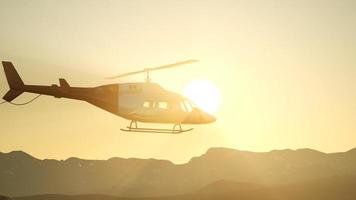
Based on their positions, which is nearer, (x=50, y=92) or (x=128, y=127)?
(x=128, y=127)

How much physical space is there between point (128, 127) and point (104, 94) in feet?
16.4

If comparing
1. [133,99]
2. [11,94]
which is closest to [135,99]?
[133,99]

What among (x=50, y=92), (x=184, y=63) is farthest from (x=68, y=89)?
(x=184, y=63)

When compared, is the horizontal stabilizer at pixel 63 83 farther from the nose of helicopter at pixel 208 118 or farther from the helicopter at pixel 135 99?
the nose of helicopter at pixel 208 118

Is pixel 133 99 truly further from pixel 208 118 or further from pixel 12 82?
pixel 12 82

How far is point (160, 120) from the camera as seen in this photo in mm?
47281

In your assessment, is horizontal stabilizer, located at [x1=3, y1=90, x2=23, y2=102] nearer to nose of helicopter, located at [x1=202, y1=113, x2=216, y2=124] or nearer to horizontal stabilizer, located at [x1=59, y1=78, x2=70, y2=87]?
horizontal stabilizer, located at [x1=59, y1=78, x2=70, y2=87]

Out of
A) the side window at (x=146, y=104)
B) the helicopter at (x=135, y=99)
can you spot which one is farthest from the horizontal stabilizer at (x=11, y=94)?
the side window at (x=146, y=104)

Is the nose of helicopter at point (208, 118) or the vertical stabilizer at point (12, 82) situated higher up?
the vertical stabilizer at point (12, 82)

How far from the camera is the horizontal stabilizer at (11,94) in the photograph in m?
49.7

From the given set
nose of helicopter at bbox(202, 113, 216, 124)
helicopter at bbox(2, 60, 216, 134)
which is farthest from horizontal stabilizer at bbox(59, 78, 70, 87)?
nose of helicopter at bbox(202, 113, 216, 124)

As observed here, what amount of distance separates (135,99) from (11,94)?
1271 centimetres

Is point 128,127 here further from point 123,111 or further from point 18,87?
point 18,87

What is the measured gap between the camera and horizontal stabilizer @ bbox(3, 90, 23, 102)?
163 ft
